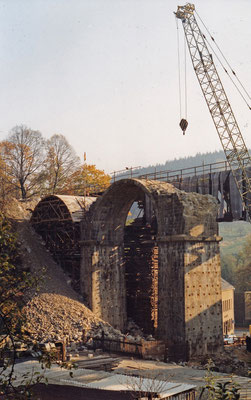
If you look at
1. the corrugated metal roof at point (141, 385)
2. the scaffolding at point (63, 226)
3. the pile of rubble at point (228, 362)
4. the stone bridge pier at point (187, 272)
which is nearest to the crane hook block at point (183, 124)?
the stone bridge pier at point (187, 272)

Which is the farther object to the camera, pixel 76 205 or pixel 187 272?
pixel 76 205

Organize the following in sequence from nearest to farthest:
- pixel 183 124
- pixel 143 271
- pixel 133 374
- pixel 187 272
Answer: pixel 133 374 < pixel 187 272 < pixel 143 271 < pixel 183 124

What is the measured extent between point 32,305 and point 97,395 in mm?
16122

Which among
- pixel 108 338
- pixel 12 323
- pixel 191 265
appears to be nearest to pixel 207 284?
pixel 191 265

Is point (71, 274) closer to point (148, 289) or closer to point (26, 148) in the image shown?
point (148, 289)

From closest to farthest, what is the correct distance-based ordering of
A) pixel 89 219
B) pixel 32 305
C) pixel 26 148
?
pixel 32 305 → pixel 89 219 → pixel 26 148

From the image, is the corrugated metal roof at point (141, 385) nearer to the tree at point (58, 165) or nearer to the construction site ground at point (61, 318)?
the construction site ground at point (61, 318)

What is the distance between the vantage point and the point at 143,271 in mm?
34469

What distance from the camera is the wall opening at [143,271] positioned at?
1324 inches

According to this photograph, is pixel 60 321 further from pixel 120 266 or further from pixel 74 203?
pixel 74 203

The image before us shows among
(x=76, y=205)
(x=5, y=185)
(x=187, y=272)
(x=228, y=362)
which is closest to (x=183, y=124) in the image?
(x=76, y=205)

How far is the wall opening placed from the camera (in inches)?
1324

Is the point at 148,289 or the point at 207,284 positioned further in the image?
the point at 148,289

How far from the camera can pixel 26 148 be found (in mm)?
50500
